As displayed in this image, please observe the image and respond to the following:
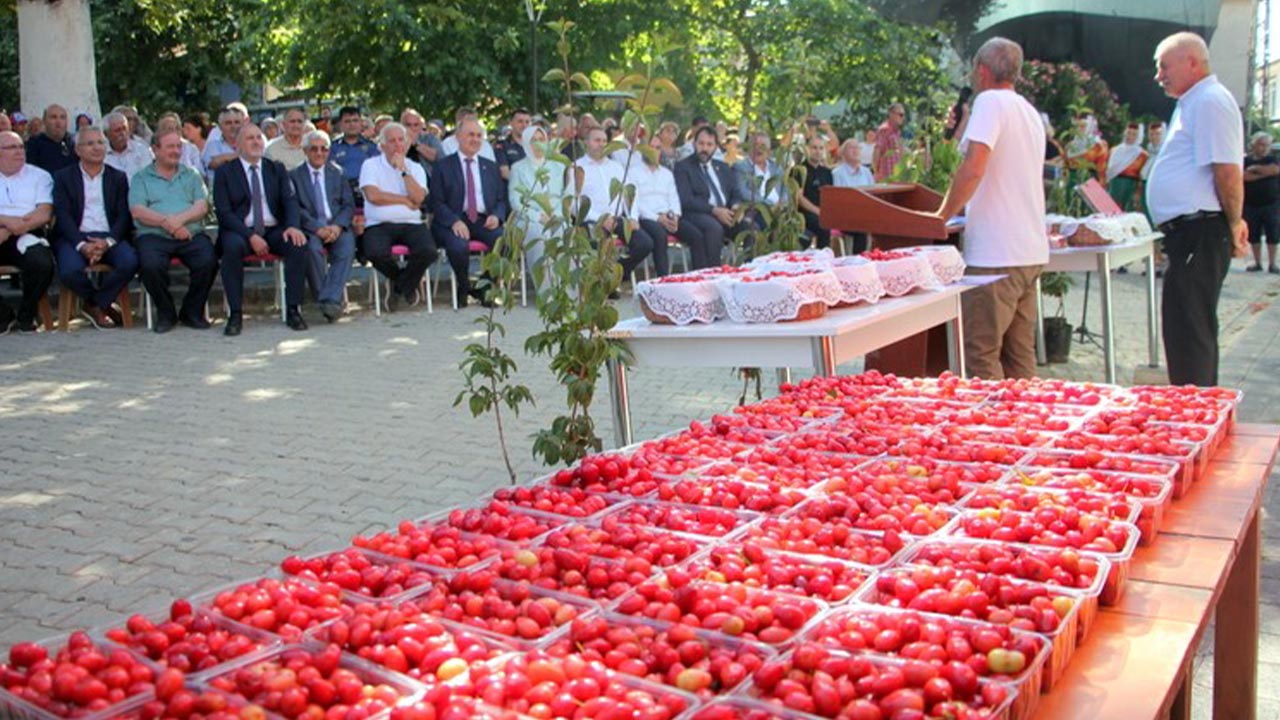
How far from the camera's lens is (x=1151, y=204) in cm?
595

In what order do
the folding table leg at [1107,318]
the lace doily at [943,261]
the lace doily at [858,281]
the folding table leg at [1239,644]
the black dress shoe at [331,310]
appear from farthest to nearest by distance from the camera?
1. the black dress shoe at [331,310]
2. the folding table leg at [1107,318]
3. the lace doily at [943,261]
4. the lace doily at [858,281]
5. the folding table leg at [1239,644]

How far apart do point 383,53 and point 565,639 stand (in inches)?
732

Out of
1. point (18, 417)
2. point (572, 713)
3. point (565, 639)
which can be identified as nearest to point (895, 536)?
point (565, 639)

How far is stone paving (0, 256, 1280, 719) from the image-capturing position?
452cm

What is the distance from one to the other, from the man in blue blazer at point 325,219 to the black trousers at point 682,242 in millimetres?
3227

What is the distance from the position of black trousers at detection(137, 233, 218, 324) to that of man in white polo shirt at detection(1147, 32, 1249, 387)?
7.68m

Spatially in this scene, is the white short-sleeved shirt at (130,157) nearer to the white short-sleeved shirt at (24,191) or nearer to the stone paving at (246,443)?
the white short-sleeved shirt at (24,191)

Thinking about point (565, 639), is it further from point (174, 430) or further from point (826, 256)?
point (174, 430)

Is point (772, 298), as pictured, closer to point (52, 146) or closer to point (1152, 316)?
point (1152, 316)

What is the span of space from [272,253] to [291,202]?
1.59 feet

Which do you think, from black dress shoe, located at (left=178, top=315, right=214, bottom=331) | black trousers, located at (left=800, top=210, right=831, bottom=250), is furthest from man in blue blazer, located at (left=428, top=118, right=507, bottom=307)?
black trousers, located at (left=800, top=210, right=831, bottom=250)

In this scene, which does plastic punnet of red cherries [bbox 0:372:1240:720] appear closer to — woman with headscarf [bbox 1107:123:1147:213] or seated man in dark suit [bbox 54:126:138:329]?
seated man in dark suit [bbox 54:126:138:329]

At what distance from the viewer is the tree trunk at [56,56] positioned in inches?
485

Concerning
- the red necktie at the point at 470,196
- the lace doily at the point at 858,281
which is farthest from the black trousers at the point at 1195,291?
the red necktie at the point at 470,196
